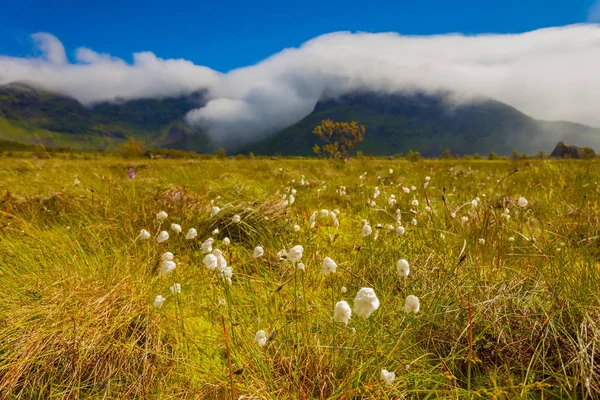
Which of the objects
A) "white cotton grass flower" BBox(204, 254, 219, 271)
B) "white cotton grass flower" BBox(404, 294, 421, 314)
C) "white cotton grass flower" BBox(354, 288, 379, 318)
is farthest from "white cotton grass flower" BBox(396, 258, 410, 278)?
"white cotton grass flower" BBox(204, 254, 219, 271)

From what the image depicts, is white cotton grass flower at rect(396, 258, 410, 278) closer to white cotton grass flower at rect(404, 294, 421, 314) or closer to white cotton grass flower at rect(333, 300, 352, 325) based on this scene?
white cotton grass flower at rect(404, 294, 421, 314)

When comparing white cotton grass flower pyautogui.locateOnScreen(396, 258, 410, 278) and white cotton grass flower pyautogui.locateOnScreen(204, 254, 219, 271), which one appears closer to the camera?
white cotton grass flower pyautogui.locateOnScreen(396, 258, 410, 278)

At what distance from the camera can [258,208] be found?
14.0 feet

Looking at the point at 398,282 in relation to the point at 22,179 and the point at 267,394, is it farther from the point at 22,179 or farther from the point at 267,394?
the point at 22,179

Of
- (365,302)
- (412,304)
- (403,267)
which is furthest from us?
(403,267)

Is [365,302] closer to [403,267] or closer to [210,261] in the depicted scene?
[403,267]

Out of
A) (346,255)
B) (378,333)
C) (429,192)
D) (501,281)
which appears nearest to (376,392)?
(378,333)

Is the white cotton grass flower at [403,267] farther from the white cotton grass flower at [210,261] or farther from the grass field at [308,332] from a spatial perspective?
the white cotton grass flower at [210,261]

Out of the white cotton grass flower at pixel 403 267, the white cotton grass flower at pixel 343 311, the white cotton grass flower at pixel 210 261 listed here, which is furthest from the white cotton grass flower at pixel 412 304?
the white cotton grass flower at pixel 210 261

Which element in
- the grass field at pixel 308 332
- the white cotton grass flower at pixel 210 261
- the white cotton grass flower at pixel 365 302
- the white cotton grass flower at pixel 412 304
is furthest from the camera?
the white cotton grass flower at pixel 210 261

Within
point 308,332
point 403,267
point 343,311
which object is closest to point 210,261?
point 308,332

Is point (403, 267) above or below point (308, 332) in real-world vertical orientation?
above

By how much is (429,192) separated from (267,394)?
652cm

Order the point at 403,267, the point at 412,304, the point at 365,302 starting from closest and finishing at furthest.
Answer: the point at 365,302
the point at 412,304
the point at 403,267
